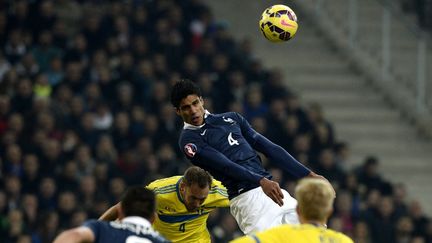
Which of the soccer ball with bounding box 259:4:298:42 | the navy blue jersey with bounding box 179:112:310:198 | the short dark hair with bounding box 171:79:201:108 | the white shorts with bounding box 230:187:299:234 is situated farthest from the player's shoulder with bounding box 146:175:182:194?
the soccer ball with bounding box 259:4:298:42

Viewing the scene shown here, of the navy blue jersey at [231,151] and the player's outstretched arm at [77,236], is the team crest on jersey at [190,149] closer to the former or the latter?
the navy blue jersey at [231,151]

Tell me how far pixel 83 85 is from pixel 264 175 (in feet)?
24.7

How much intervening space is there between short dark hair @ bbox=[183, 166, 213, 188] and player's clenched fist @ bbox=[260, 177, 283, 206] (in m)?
0.83

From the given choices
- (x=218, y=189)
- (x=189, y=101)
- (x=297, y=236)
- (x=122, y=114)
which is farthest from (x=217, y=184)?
(x=122, y=114)

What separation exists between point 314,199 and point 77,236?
4.77ft

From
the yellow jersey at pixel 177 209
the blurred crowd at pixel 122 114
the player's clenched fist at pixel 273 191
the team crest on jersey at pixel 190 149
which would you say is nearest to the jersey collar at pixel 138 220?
the player's clenched fist at pixel 273 191

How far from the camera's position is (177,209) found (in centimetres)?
1072

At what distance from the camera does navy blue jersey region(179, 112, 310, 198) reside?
9953 mm

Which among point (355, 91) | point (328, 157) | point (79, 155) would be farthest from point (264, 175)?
point (355, 91)

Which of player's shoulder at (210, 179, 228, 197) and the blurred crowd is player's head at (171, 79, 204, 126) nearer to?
player's shoulder at (210, 179, 228, 197)

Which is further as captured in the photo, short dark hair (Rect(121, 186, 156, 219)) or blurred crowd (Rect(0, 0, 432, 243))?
blurred crowd (Rect(0, 0, 432, 243))

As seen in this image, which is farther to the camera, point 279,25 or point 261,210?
point 279,25

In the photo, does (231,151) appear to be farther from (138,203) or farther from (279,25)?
(138,203)

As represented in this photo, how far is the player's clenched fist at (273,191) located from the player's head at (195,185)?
0.85 meters
